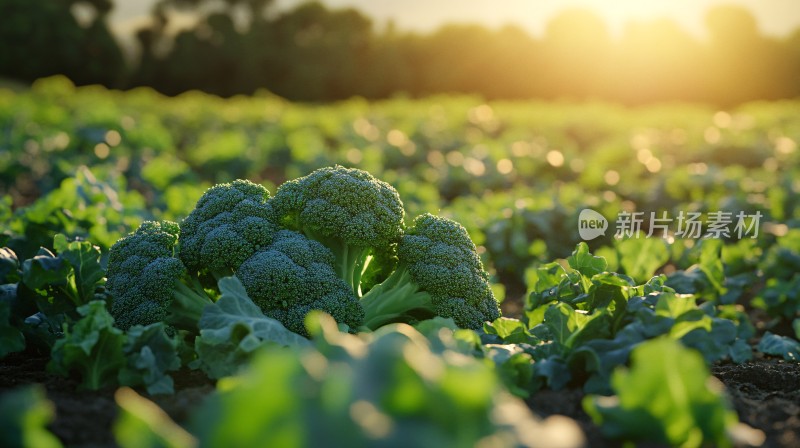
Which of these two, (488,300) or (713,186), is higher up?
(488,300)

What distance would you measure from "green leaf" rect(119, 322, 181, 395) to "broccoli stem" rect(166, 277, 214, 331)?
0.30 meters

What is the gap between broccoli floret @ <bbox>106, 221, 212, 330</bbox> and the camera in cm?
356

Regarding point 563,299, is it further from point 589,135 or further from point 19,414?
point 589,135

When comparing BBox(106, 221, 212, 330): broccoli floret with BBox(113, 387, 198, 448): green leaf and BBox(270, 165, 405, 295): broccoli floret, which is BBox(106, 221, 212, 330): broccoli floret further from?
BBox(113, 387, 198, 448): green leaf

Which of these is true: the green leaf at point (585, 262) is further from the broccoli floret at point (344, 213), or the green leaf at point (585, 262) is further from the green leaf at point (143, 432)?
the green leaf at point (143, 432)

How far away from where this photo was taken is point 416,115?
18344mm

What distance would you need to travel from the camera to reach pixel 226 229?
3.74m

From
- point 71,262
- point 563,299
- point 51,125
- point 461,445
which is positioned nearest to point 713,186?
point 563,299

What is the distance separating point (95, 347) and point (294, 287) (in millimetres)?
895

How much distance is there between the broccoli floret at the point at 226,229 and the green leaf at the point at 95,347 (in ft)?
2.08

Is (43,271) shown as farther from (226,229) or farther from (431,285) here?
(431,285)

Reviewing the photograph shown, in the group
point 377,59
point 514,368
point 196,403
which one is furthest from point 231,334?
point 377,59

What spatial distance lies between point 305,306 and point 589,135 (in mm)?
14580

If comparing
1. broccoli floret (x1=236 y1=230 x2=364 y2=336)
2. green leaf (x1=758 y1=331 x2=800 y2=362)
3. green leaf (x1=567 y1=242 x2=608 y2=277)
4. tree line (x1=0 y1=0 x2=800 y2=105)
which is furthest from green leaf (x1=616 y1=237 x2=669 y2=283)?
tree line (x1=0 y1=0 x2=800 y2=105)
